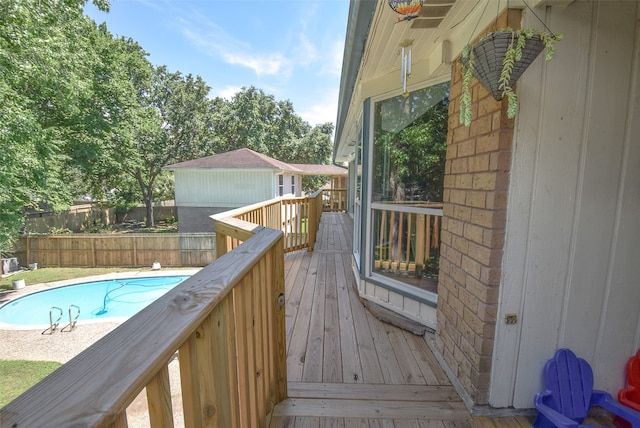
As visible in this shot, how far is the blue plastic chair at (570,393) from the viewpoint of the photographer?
1554 mm

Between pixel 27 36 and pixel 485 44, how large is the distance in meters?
11.2

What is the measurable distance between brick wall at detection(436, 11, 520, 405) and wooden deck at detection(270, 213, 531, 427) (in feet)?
0.61

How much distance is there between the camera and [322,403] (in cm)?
176

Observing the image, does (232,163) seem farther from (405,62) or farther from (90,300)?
(405,62)

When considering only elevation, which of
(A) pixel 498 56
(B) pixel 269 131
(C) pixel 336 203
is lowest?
(C) pixel 336 203

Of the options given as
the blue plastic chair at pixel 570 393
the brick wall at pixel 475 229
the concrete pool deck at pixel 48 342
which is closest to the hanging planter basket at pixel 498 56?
the brick wall at pixel 475 229

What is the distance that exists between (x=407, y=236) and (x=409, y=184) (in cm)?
50

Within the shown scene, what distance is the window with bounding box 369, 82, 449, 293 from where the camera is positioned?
100 inches

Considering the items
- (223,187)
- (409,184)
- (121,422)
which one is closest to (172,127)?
(223,187)

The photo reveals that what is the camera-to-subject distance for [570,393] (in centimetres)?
159

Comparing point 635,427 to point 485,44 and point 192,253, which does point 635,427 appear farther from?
point 192,253

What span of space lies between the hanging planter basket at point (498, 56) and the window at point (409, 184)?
3.76ft

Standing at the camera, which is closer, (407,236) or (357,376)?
(357,376)

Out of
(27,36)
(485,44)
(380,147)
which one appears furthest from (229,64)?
(485,44)
